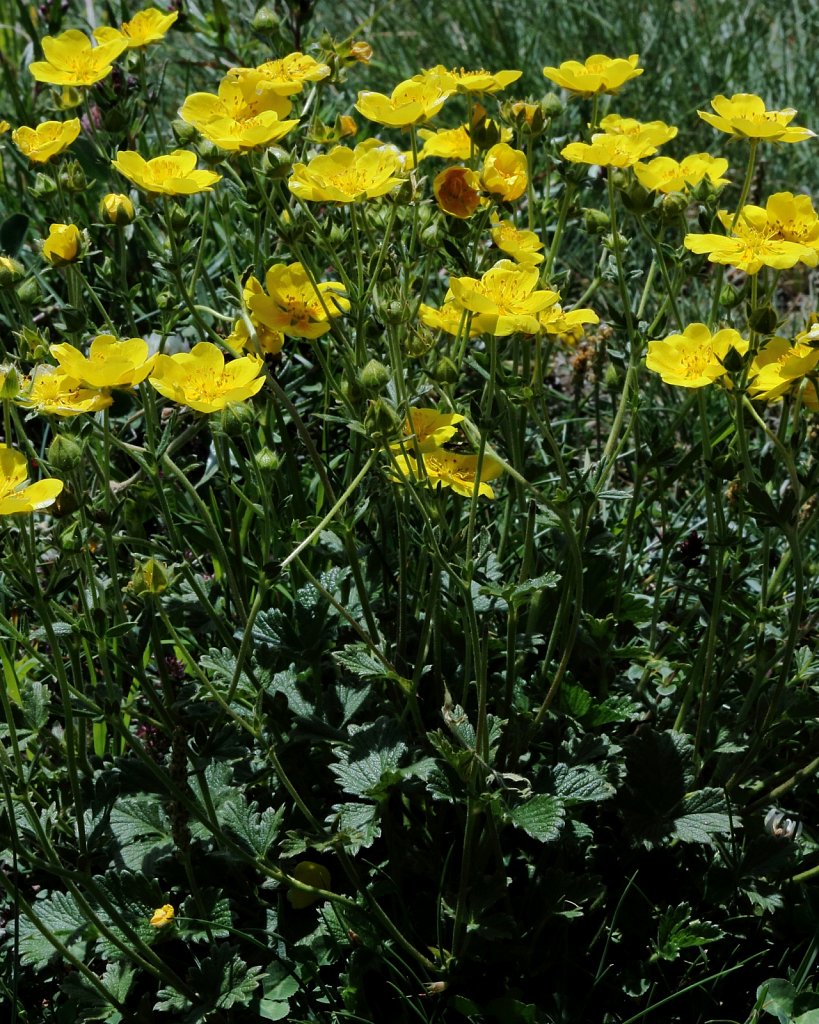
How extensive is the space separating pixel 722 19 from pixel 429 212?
3350mm

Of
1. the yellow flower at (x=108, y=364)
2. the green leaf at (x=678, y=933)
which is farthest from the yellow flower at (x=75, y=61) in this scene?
the green leaf at (x=678, y=933)

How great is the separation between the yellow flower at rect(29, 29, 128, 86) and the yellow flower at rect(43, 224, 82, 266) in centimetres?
40

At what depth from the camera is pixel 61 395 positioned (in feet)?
4.95

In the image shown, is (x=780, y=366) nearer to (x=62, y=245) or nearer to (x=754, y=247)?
(x=754, y=247)

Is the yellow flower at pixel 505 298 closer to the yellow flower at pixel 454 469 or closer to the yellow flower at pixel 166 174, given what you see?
the yellow flower at pixel 454 469

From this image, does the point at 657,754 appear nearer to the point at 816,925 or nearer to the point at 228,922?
the point at 816,925

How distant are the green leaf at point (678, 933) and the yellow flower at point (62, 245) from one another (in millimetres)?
1295

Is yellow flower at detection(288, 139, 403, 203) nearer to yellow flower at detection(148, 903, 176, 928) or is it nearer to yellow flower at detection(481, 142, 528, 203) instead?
yellow flower at detection(481, 142, 528, 203)

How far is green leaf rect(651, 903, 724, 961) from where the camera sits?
163cm

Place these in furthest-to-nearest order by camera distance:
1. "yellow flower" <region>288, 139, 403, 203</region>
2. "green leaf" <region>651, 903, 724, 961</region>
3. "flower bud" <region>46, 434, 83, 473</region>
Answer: "green leaf" <region>651, 903, 724, 961</region> → "yellow flower" <region>288, 139, 403, 203</region> → "flower bud" <region>46, 434, 83, 473</region>

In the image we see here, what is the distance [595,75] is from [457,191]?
43 cm

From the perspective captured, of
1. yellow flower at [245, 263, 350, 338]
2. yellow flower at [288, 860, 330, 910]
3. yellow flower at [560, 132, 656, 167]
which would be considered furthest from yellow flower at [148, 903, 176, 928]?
yellow flower at [560, 132, 656, 167]

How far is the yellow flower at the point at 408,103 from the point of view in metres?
1.61

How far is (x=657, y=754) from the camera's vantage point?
5.95 feet
